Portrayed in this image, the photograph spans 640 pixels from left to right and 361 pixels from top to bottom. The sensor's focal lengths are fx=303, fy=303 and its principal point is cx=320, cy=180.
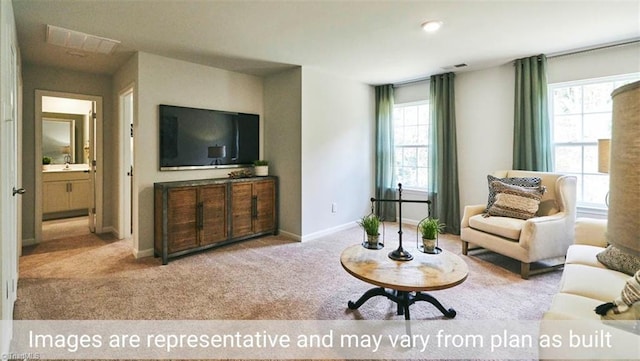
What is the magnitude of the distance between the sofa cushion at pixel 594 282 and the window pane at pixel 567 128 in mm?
2455

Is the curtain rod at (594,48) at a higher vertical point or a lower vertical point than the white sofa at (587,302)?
higher

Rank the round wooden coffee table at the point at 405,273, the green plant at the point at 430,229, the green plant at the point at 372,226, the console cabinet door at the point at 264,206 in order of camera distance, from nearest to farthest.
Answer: the round wooden coffee table at the point at 405,273 < the green plant at the point at 430,229 < the green plant at the point at 372,226 < the console cabinet door at the point at 264,206

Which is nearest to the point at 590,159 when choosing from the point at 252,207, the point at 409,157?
the point at 409,157

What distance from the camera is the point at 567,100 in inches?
149

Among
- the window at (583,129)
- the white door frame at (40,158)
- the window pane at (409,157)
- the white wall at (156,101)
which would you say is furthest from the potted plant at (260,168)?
the window at (583,129)

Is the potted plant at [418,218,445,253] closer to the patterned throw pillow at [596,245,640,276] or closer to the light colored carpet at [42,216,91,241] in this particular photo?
the patterned throw pillow at [596,245,640,276]

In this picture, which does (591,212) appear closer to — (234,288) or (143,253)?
(234,288)

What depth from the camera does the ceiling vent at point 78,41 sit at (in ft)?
9.58

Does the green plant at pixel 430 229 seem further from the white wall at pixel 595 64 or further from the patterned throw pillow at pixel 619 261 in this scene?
the white wall at pixel 595 64

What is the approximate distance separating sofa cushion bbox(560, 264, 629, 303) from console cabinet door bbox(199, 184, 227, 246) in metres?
3.36

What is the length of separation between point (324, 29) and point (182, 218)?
255cm

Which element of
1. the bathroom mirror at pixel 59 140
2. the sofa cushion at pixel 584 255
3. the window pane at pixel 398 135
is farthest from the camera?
the bathroom mirror at pixel 59 140

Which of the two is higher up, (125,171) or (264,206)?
(125,171)

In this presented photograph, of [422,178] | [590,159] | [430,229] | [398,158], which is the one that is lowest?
[430,229]
